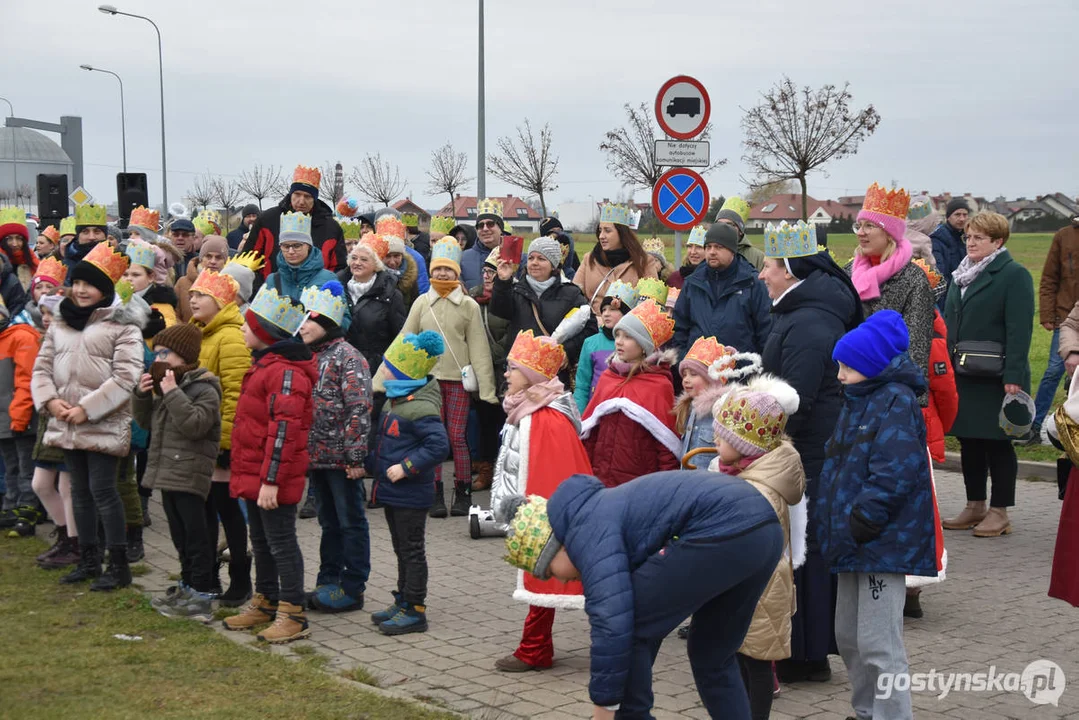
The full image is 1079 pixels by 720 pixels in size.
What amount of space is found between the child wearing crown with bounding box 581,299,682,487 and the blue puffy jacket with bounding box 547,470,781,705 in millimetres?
2580

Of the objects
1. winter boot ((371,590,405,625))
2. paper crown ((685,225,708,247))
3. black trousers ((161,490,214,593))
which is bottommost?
winter boot ((371,590,405,625))

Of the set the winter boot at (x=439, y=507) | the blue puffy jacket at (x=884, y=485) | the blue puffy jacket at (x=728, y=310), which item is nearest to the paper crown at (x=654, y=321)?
the blue puffy jacket at (x=728, y=310)

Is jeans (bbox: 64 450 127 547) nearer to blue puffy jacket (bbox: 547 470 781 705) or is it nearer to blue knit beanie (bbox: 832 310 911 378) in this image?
blue puffy jacket (bbox: 547 470 781 705)

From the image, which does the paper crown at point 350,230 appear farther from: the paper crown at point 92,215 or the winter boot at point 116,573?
the winter boot at point 116,573

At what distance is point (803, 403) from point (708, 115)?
19.9ft

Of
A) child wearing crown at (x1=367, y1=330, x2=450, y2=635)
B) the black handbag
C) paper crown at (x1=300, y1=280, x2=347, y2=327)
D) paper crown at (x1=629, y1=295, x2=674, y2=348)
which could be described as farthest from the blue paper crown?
the black handbag

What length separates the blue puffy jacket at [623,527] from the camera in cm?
404

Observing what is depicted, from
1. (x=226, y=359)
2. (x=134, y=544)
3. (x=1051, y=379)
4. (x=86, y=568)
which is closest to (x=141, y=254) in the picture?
(x=226, y=359)

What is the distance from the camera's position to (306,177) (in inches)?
459

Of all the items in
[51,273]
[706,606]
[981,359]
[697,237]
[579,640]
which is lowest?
[579,640]

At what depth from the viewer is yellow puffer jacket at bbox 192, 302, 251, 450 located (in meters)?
8.05

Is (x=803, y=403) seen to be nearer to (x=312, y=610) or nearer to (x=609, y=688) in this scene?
(x=609, y=688)

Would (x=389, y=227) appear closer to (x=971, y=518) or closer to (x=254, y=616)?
(x=254, y=616)

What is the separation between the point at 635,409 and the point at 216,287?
3.09 metres
